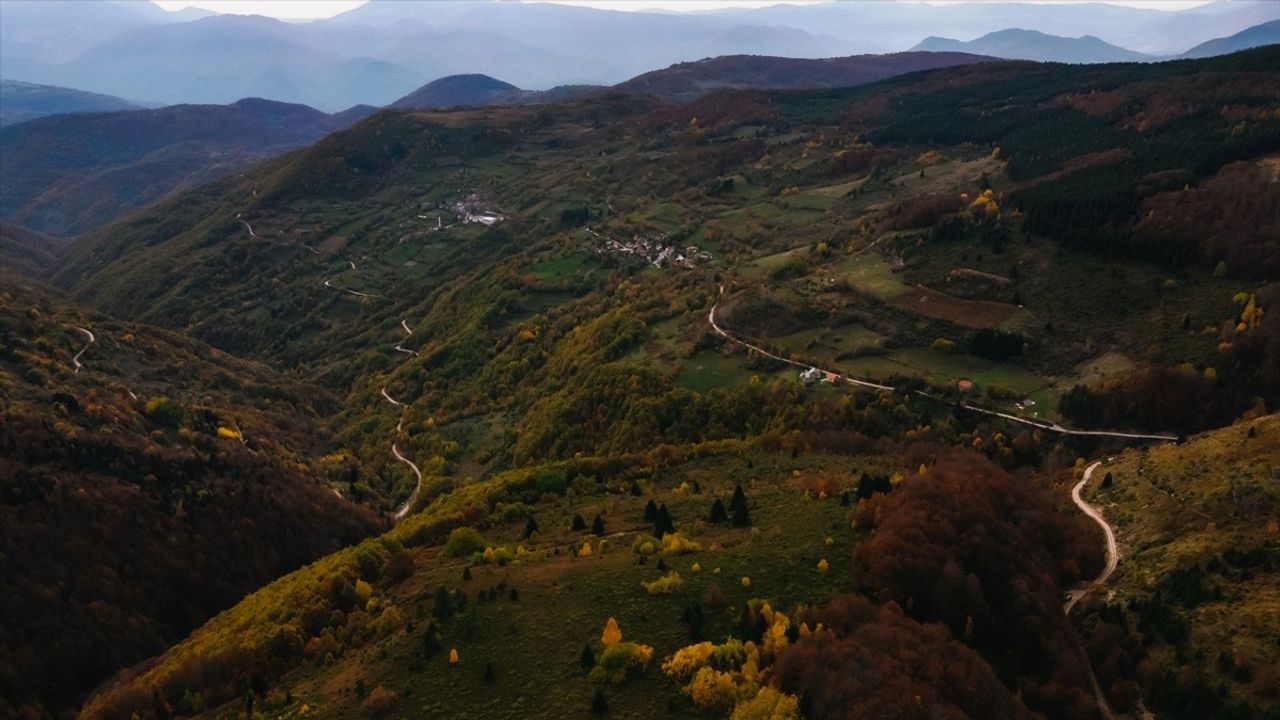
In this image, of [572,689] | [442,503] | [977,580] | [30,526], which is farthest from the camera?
[442,503]

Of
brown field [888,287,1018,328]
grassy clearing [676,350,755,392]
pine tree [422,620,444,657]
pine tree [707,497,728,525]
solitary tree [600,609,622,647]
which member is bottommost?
pine tree [422,620,444,657]

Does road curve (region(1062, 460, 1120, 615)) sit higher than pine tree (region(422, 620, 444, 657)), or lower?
higher

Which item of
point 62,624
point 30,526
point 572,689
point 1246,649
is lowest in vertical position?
point 62,624

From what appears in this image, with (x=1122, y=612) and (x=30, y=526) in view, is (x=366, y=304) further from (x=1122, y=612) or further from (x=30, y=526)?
(x=1122, y=612)

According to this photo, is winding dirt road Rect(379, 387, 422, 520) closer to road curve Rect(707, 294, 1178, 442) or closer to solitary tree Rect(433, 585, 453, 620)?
solitary tree Rect(433, 585, 453, 620)

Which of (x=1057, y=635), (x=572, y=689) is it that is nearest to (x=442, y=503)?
(x=572, y=689)

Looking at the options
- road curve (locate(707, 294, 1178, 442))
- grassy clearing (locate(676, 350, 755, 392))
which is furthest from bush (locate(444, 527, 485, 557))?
road curve (locate(707, 294, 1178, 442))

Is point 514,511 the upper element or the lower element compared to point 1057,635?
lower
